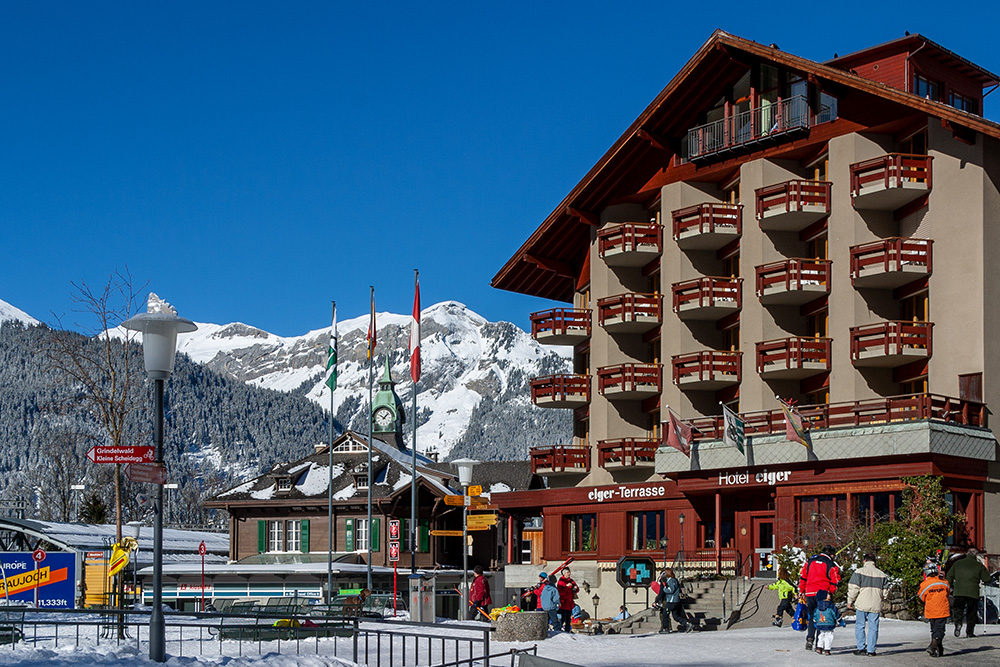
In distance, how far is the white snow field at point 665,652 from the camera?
21.0m

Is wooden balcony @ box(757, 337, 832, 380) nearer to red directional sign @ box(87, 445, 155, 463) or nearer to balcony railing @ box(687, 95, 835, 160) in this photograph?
balcony railing @ box(687, 95, 835, 160)

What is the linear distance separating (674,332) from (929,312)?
10.5 metres

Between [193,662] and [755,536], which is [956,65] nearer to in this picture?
[755,536]

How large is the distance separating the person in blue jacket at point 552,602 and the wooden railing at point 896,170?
58.5ft

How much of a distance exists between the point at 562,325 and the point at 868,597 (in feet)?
104

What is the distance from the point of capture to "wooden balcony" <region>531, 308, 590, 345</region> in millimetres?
54000

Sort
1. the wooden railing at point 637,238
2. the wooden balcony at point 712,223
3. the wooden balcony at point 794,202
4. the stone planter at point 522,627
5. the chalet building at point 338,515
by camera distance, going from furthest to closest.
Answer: the chalet building at point 338,515, the wooden railing at point 637,238, the wooden balcony at point 712,223, the wooden balcony at point 794,202, the stone planter at point 522,627

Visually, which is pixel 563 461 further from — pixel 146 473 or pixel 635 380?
pixel 146 473

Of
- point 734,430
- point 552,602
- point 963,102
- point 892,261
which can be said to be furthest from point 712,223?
point 552,602

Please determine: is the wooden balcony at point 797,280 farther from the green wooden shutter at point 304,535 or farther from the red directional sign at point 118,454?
the green wooden shutter at point 304,535

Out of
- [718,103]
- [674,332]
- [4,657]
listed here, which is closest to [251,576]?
[674,332]

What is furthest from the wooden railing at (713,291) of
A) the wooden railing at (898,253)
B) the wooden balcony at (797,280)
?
the wooden railing at (898,253)

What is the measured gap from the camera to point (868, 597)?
23031mm

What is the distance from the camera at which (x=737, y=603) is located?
38625 millimetres
